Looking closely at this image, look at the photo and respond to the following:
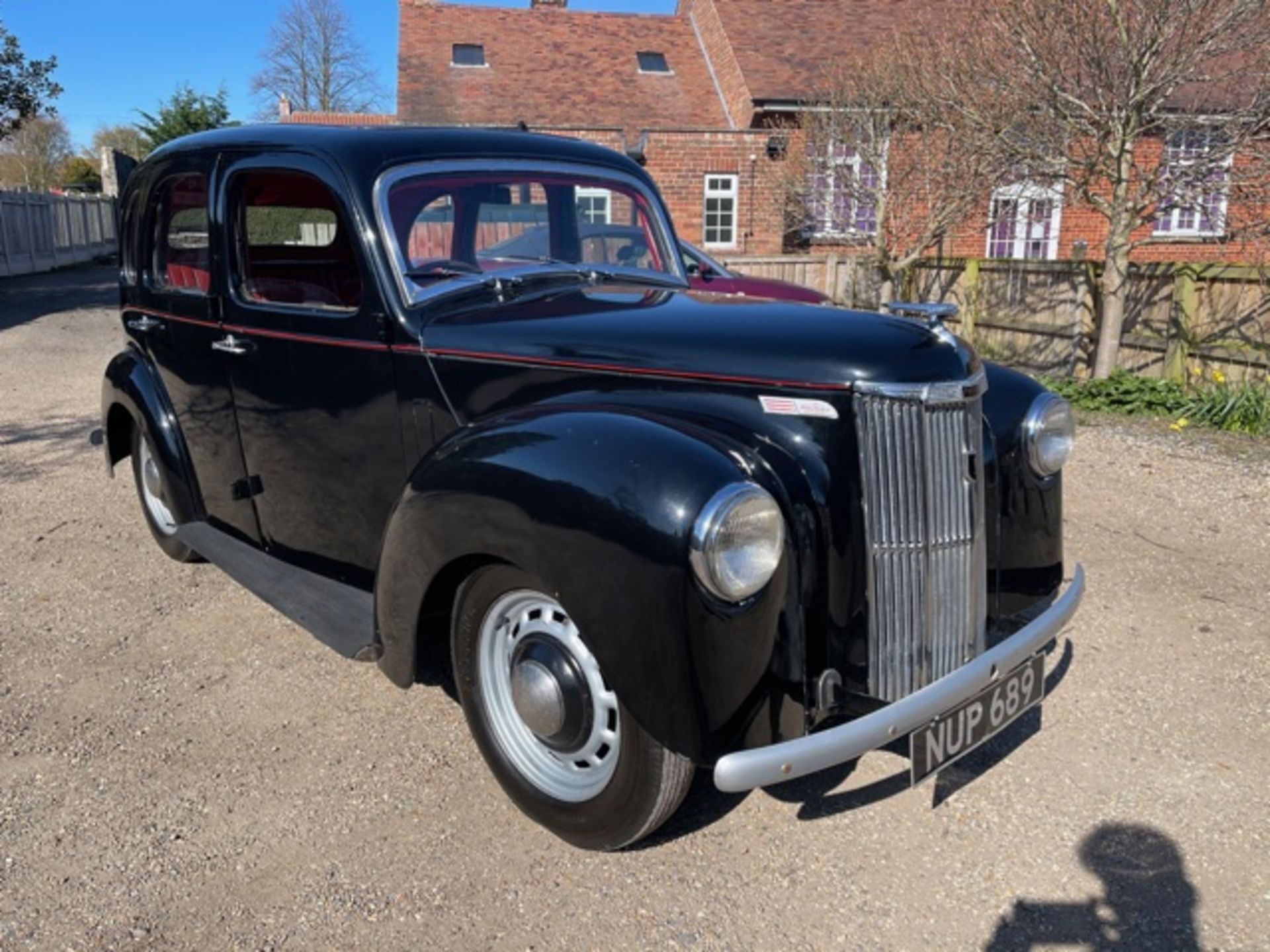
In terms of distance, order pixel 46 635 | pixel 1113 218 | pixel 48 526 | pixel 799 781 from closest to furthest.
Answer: pixel 799 781 → pixel 46 635 → pixel 48 526 → pixel 1113 218

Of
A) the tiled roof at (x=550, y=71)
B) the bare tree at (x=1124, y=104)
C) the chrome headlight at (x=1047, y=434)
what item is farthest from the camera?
the tiled roof at (x=550, y=71)

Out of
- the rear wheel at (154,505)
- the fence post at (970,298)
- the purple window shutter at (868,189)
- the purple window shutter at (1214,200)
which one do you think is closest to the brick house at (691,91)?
the purple window shutter at (868,189)

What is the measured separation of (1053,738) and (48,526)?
5.28 meters

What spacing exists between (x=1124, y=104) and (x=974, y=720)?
753 cm

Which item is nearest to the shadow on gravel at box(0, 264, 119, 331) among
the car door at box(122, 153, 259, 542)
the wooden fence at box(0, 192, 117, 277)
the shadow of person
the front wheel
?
the wooden fence at box(0, 192, 117, 277)

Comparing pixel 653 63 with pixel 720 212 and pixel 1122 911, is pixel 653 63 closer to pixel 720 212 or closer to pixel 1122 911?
pixel 720 212

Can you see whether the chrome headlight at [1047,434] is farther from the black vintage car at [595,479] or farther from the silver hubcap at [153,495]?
the silver hubcap at [153,495]

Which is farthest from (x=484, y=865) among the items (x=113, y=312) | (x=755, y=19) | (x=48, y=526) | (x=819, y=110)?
(x=755, y=19)

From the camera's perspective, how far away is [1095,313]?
10070mm

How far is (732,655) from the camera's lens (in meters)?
2.23

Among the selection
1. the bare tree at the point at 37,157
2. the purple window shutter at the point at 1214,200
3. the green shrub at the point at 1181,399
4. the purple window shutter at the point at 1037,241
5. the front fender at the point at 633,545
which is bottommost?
the green shrub at the point at 1181,399

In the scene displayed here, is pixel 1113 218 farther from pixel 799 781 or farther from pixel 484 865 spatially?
pixel 484 865

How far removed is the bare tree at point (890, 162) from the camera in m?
11.7

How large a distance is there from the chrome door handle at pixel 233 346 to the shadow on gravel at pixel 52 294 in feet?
37.3
